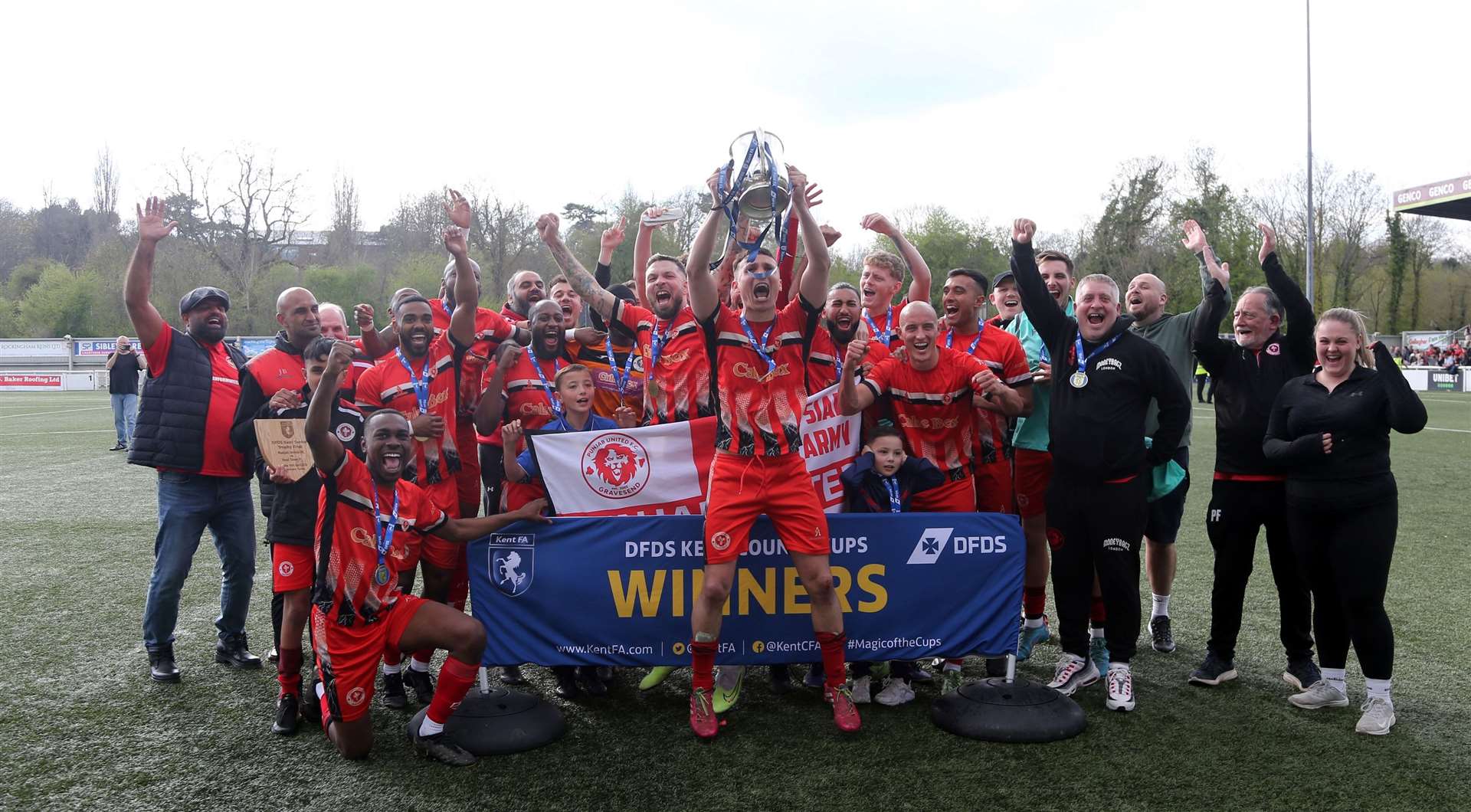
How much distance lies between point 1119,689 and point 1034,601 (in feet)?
3.31

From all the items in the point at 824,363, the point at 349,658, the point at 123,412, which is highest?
the point at 824,363

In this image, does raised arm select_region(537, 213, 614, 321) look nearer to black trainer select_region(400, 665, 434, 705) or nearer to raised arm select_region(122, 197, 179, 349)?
raised arm select_region(122, 197, 179, 349)

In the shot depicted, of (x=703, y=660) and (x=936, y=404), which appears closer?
(x=703, y=660)

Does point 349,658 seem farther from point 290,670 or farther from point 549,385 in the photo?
point 549,385

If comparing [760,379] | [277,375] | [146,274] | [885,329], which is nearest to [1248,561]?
[885,329]

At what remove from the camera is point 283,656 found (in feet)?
14.7

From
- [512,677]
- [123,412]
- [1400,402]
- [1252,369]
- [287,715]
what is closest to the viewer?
[1400,402]

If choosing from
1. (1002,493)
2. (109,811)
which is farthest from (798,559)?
(109,811)

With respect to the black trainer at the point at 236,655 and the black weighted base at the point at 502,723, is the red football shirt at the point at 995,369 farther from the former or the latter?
the black trainer at the point at 236,655

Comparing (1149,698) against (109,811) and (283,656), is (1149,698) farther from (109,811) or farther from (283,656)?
(109,811)

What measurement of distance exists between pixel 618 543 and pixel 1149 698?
2.88 meters

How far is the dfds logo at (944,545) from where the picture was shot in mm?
4715

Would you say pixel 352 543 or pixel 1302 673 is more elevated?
pixel 352 543

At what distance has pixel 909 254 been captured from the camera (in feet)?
18.0
